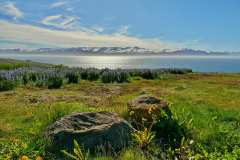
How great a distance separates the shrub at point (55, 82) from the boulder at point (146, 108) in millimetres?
13312

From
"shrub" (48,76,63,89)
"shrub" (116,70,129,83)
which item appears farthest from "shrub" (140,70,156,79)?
"shrub" (48,76,63,89)

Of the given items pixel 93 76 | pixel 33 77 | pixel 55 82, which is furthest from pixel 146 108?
pixel 93 76

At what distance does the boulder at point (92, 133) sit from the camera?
25.5 ft

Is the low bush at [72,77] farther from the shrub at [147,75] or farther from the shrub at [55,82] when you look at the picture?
the shrub at [147,75]

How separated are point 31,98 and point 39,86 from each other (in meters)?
6.53

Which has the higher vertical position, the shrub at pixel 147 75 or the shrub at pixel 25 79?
the shrub at pixel 25 79

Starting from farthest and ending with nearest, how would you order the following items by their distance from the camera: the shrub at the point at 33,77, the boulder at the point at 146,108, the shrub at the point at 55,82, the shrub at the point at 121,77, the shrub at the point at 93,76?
the shrub at the point at 93,76
the shrub at the point at 121,77
the shrub at the point at 33,77
the shrub at the point at 55,82
the boulder at the point at 146,108

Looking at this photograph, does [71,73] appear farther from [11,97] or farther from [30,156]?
[30,156]

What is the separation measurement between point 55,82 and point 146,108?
14.4 meters

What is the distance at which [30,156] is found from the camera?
713 centimetres

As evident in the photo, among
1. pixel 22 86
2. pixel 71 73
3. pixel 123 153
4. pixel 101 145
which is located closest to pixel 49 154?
pixel 101 145

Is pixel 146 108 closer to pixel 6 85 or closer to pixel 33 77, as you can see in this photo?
pixel 6 85

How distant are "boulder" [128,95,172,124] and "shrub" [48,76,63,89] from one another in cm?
1331

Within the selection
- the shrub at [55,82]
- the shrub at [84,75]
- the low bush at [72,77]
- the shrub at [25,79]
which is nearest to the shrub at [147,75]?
the shrub at [84,75]
